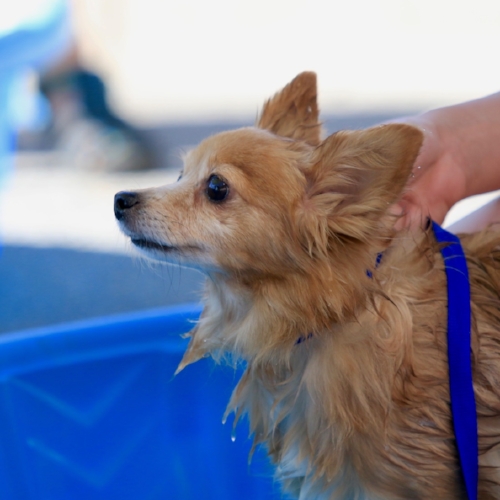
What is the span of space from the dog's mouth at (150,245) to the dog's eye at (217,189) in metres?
0.16

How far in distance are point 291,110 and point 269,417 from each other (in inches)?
32.7

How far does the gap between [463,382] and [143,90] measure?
694cm

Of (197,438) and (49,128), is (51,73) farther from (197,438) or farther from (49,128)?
(197,438)

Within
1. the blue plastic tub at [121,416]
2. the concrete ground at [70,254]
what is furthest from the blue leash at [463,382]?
the concrete ground at [70,254]

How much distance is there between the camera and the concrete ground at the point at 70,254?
13.5 feet

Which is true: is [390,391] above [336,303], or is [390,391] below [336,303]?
below

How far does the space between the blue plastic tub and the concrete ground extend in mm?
537

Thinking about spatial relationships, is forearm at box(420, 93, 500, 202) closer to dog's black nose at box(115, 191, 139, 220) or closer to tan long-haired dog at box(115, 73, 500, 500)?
tan long-haired dog at box(115, 73, 500, 500)

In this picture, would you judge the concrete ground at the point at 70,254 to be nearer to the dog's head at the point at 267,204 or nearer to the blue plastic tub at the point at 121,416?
the blue plastic tub at the point at 121,416

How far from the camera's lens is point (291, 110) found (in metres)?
2.02

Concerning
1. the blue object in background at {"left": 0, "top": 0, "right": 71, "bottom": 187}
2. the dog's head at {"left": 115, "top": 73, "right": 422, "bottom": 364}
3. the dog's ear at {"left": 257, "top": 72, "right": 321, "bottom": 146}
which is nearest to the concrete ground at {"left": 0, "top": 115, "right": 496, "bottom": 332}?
the blue object in background at {"left": 0, "top": 0, "right": 71, "bottom": 187}

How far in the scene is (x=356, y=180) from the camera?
66.2 inches

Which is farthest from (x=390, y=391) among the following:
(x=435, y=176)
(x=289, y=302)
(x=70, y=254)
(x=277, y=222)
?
(x=70, y=254)

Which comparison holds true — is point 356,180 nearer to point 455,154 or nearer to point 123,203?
point 123,203
